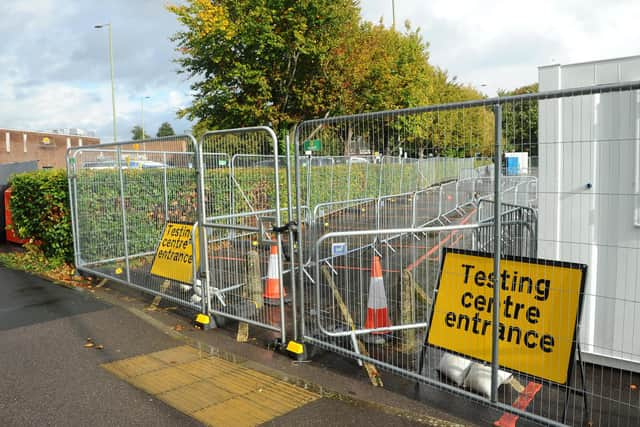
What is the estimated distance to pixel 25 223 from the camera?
384 inches

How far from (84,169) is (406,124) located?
244 inches

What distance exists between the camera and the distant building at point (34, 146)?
67.2 meters

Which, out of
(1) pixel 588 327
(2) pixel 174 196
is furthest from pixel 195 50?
(1) pixel 588 327

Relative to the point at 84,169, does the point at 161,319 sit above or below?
below

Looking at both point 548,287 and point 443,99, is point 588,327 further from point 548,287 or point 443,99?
point 443,99

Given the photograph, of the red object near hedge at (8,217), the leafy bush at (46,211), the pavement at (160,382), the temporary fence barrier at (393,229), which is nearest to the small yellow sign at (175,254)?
the temporary fence barrier at (393,229)

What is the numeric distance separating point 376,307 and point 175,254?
295 centimetres

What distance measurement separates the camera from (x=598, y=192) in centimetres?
423

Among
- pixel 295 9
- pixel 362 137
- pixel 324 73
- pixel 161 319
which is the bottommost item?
pixel 161 319

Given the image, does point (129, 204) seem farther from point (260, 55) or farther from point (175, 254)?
point (260, 55)

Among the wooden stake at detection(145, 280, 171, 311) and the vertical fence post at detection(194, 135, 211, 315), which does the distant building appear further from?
the vertical fence post at detection(194, 135, 211, 315)

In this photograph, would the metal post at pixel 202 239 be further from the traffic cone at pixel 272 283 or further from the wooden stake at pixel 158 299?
the wooden stake at pixel 158 299

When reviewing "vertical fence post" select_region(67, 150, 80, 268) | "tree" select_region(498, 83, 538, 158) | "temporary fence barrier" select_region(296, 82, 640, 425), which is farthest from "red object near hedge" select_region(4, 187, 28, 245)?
Answer: "tree" select_region(498, 83, 538, 158)

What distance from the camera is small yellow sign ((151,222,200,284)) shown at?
6105 millimetres
